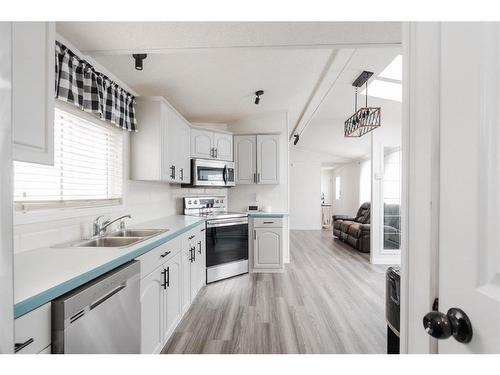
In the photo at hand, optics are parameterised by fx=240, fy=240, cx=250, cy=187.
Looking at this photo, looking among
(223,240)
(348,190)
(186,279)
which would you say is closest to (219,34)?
(186,279)

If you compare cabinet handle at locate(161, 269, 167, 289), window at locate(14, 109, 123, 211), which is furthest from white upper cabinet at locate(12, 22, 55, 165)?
cabinet handle at locate(161, 269, 167, 289)

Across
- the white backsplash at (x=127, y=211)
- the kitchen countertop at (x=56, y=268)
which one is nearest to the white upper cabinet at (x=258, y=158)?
the white backsplash at (x=127, y=211)

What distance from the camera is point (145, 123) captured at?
8.27 ft

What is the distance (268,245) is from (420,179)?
10.2 ft

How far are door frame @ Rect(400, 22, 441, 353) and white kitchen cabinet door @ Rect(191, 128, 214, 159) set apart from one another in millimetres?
2980

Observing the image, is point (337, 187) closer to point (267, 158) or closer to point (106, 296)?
point (267, 158)

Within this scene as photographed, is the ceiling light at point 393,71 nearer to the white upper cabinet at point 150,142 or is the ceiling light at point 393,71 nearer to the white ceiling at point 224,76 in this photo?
the white ceiling at point 224,76

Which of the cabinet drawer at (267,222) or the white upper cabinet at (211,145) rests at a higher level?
the white upper cabinet at (211,145)

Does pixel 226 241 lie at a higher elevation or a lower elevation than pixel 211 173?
lower

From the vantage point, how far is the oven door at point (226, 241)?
3117 mm

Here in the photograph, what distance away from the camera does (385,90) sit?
12.0 feet

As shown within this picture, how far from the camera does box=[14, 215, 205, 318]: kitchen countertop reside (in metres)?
0.83

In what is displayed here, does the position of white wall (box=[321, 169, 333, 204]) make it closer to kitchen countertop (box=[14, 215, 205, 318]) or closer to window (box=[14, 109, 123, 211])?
window (box=[14, 109, 123, 211])
